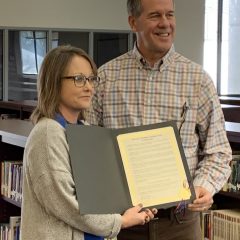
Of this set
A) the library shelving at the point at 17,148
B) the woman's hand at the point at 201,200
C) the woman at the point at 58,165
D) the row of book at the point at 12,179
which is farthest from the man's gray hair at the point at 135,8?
the row of book at the point at 12,179

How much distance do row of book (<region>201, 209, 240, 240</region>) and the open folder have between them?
1.30 metres

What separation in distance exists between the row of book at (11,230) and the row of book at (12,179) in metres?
0.14

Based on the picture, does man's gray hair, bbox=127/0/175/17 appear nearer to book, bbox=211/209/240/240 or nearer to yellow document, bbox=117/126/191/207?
yellow document, bbox=117/126/191/207

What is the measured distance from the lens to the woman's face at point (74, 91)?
1897 millimetres

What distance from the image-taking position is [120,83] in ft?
7.63

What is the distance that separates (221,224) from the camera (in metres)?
3.35

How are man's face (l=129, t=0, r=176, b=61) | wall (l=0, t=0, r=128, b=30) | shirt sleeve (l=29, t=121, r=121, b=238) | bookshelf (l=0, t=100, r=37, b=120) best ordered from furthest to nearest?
wall (l=0, t=0, r=128, b=30) → bookshelf (l=0, t=100, r=37, b=120) → man's face (l=129, t=0, r=176, b=61) → shirt sleeve (l=29, t=121, r=121, b=238)

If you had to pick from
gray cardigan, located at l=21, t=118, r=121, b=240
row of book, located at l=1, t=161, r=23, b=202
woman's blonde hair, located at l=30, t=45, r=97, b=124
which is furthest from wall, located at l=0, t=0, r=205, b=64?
gray cardigan, located at l=21, t=118, r=121, b=240

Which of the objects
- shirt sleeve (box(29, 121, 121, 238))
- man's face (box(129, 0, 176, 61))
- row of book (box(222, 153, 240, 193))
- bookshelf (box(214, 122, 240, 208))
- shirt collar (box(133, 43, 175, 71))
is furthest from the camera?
row of book (box(222, 153, 240, 193))

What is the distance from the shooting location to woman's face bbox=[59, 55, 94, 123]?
1.90 meters

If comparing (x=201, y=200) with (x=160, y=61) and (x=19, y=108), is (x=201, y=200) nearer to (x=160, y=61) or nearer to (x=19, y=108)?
(x=160, y=61)

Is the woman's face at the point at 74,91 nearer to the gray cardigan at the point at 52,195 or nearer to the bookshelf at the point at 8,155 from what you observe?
the gray cardigan at the point at 52,195

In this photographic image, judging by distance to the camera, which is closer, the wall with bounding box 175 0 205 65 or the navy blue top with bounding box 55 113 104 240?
the navy blue top with bounding box 55 113 104 240

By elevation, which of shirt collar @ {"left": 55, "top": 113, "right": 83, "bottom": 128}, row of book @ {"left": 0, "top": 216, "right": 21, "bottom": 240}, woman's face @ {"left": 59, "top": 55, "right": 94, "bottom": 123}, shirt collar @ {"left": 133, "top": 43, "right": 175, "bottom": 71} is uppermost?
shirt collar @ {"left": 133, "top": 43, "right": 175, "bottom": 71}
